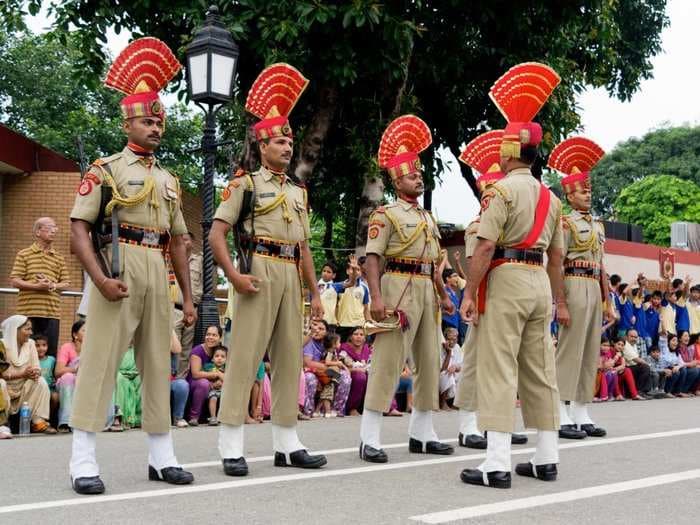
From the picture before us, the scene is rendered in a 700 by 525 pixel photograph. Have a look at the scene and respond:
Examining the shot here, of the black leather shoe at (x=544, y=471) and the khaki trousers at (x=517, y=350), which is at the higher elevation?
the khaki trousers at (x=517, y=350)

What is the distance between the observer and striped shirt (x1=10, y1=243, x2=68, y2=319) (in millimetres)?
10570

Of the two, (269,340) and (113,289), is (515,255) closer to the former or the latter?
(269,340)

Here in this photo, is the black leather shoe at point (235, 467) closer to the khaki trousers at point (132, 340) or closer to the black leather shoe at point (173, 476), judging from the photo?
the black leather shoe at point (173, 476)

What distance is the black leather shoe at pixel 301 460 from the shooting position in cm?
667

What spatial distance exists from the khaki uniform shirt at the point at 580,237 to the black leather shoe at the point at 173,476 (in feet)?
14.9

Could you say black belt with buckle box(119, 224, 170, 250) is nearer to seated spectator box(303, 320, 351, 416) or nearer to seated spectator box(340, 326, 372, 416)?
seated spectator box(303, 320, 351, 416)

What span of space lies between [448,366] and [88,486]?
8.01 metres

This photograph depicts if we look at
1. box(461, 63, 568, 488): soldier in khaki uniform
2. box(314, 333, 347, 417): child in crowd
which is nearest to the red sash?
box(461, 63, 568, 488): soldier in khaki uniform

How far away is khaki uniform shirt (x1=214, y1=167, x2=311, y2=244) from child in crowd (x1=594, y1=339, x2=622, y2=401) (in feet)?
31.2

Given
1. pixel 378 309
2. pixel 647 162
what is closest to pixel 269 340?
pixel 378 309

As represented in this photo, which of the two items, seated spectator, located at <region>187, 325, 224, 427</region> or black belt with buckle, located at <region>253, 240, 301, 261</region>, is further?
seated spectator, located at <region>187, 325, 224, 427</region>

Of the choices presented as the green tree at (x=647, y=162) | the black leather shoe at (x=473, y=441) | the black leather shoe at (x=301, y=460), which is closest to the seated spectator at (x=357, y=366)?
the black leather shoe at (x=473, y=441)

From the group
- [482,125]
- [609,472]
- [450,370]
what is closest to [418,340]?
[609,472]

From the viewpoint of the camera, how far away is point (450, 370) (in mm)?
13055
